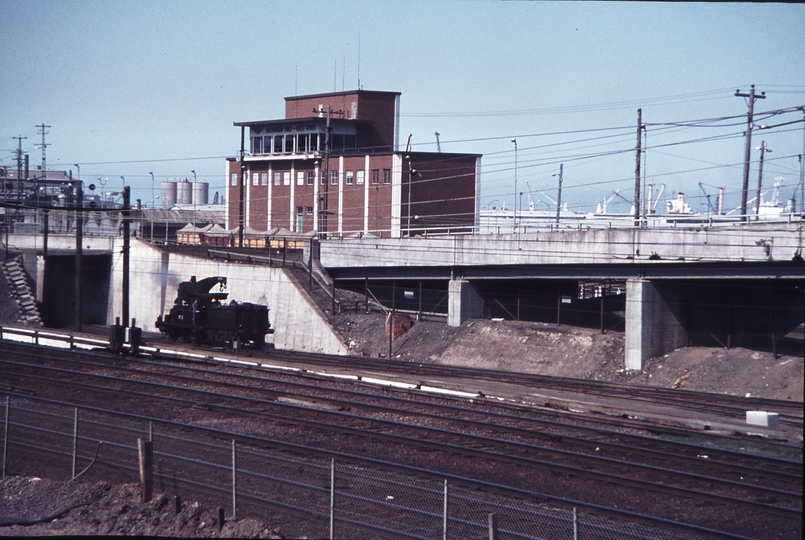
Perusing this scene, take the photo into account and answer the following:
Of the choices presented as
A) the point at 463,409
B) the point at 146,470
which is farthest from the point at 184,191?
A: the point at 146,470

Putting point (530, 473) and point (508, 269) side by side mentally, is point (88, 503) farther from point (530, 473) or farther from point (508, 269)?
point (508, 269)

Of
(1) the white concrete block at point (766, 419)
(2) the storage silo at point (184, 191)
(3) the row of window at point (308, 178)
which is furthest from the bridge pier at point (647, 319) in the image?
(2) the storage silo at point (184, 191)

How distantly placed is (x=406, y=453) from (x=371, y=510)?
4.63 meters

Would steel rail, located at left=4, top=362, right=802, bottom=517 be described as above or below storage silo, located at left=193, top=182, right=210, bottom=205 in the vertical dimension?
below

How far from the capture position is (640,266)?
31047 millimetres

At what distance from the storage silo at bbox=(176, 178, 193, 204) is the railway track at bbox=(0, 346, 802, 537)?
10503cm

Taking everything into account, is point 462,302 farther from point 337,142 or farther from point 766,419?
point 337,142

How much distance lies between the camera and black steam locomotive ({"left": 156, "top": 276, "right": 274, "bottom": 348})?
35.2 m

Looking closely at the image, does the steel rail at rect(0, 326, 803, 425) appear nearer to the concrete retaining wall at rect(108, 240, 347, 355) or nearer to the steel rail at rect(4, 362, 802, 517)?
the steel rail at rect(4, 362, 802, 517)

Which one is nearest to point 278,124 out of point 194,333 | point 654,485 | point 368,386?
point 194,333

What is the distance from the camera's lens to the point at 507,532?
892 centimetres

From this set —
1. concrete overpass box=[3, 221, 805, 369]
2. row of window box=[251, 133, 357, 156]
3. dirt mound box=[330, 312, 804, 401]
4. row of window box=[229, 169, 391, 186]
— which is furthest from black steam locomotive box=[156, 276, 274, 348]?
row of window box=[251, 133, 357, 156]

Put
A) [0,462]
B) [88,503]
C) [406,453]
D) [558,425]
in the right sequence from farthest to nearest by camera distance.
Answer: [558,425] → [406,453] → [0,462] → [88,503]

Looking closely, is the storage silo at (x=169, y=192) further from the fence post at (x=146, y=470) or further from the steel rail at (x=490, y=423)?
the fence post at (x=146, y=470)
